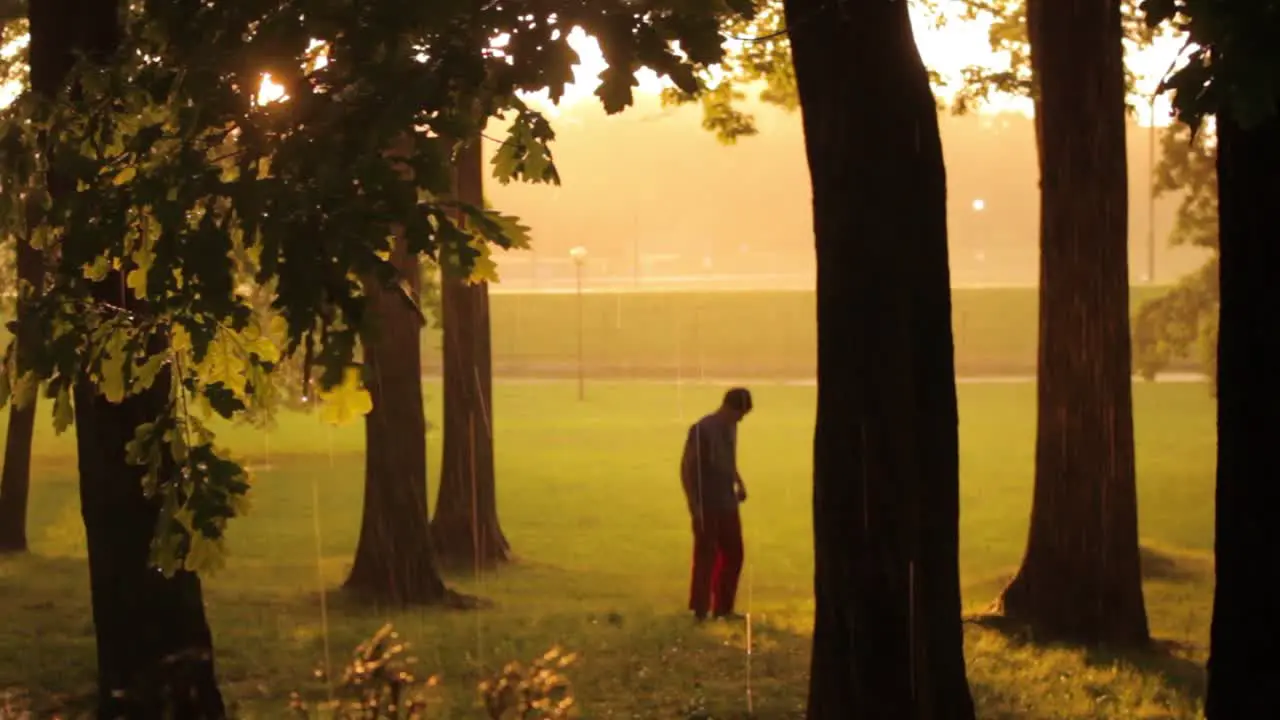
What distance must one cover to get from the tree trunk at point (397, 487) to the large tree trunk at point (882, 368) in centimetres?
938

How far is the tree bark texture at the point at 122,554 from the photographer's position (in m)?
8.10

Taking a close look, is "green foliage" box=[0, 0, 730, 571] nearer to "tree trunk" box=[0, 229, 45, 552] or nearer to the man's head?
the man's head

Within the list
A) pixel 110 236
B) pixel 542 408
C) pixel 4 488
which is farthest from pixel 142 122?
pixel 542 408

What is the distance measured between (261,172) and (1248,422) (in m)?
3.97

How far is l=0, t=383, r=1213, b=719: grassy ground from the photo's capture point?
10.8 meters

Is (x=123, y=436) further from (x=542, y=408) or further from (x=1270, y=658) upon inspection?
(x=542, y=408)

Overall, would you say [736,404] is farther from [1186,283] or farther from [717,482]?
[1186,283]

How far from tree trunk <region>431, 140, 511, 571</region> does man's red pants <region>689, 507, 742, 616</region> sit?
672cm

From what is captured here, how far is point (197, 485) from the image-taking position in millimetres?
6637

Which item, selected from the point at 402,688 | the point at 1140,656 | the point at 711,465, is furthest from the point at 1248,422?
the point at 1140,656

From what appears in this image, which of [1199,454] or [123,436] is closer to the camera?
[123,436]

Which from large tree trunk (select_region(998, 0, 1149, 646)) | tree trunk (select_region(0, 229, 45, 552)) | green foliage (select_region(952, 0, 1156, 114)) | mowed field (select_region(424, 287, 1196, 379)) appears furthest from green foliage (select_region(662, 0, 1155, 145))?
mowed field (select_region(424, 287, 1196, 379))

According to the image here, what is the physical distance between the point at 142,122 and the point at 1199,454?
3195 cm

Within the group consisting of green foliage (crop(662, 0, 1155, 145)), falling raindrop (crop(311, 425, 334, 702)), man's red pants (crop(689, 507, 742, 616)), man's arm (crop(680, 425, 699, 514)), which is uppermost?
green foliage (crop(662, 0, 1155, 145))
